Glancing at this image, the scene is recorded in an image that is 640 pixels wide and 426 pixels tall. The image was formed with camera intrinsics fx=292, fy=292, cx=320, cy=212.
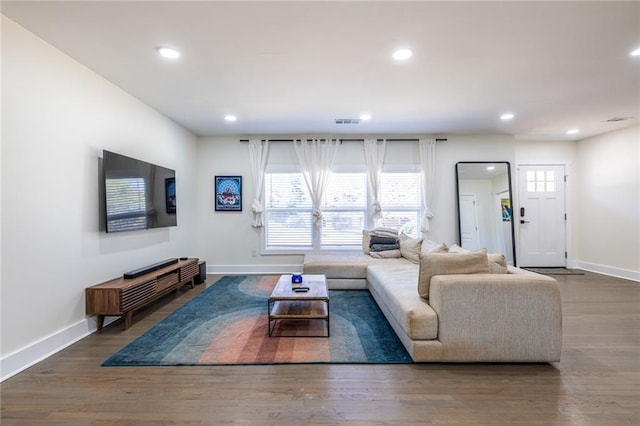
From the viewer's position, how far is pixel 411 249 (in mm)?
4543

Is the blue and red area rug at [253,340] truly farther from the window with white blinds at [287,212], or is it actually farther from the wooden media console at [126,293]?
the window with white blinds at [287,212]

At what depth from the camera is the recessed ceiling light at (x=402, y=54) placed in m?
2.59

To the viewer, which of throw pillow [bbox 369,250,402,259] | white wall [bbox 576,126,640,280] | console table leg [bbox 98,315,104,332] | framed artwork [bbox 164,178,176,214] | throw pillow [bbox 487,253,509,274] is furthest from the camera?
white wall [bbox 576,126,640,280]

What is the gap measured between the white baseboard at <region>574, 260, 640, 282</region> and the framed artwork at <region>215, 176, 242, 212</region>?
6981 mm

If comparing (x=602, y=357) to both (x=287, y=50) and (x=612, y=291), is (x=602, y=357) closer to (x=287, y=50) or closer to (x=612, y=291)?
(x=612, y=291)

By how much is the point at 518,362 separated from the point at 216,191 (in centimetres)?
510

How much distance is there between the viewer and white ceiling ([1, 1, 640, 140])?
2088 millimetres

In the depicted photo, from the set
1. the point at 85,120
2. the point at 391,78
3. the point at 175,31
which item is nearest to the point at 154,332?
the point at 85,120

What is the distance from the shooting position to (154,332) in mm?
2898

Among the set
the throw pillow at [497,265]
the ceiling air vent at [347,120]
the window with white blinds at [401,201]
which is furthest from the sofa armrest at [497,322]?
the window with white blinds at [401,201]

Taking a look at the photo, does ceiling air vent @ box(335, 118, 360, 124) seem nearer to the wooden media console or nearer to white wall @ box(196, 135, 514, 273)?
white wall @ box(196, 135, 514, 273)

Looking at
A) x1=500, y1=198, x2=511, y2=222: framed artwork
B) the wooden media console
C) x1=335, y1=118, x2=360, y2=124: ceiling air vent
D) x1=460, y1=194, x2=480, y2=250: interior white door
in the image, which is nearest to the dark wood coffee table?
the wooden media console

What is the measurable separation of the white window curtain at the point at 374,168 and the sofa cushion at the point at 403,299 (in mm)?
1403

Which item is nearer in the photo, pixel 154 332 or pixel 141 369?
pixel 141 369
